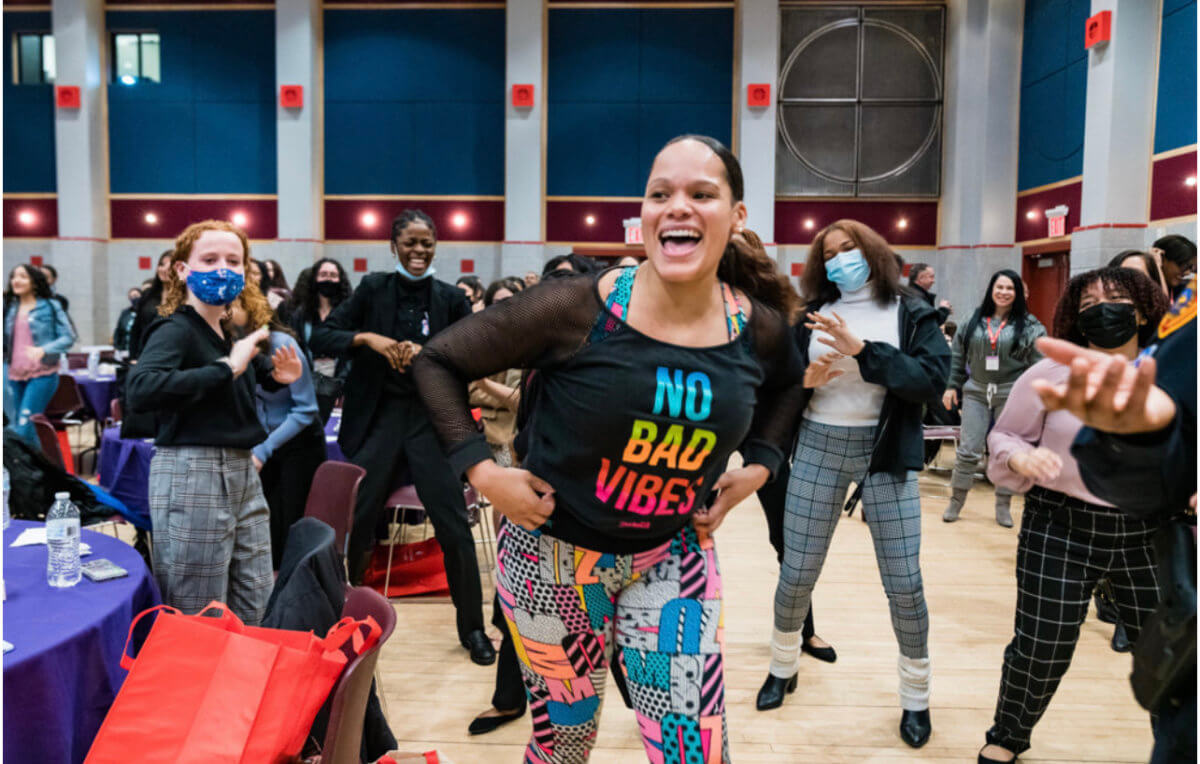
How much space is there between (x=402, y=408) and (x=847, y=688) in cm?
218

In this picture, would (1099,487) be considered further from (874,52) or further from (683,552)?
(874,52)

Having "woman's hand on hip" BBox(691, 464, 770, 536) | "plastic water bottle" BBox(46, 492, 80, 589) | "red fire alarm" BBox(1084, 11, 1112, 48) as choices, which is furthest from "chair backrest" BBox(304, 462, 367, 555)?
"red fire alarm" BBox(1084, 11, 1112, 48)

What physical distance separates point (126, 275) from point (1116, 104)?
13.5m

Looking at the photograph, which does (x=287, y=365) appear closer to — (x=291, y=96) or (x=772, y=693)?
(x=772, y=693)

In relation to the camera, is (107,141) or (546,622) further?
(107,141)

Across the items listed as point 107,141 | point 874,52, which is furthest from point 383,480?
point 107,141

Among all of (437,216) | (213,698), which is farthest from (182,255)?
(437,216)

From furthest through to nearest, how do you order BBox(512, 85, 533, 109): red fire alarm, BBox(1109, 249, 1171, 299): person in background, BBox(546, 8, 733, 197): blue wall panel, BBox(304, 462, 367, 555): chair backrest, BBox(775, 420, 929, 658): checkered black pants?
BBox(546, 8, 733, 197): blue wall panel, BBox(512, 85, 533, 109): red fire alarm, BBox(1109, 249, 1171, 299): person in background, BBox(304, 462, 367, 555): chair backrest, BBox(775, 420, 929, 658): checkered black pants

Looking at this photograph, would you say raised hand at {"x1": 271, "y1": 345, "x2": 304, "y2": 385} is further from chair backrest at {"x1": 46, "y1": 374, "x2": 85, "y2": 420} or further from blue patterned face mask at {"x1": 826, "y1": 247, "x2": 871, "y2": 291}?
chair backrest at {"x1": 46, "y1": 374, "x2": 85, "y2": 420}

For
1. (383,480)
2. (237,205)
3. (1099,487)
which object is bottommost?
(383,480)

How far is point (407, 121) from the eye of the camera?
13141 millimetres

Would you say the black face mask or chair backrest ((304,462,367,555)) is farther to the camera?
chair backrest ((304,462,367,555))

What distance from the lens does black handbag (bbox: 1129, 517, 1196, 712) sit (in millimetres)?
1102

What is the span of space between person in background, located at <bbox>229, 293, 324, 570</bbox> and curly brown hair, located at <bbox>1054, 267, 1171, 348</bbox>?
119 inches
